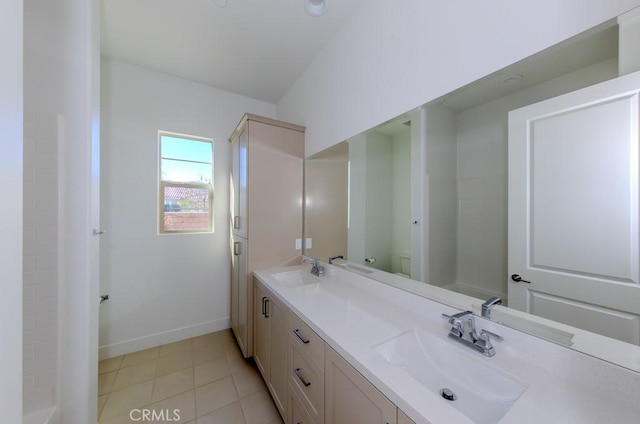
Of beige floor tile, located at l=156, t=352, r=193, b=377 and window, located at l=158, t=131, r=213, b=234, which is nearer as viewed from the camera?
beige floor tile, located at l=156, t=352, r=193, b=377

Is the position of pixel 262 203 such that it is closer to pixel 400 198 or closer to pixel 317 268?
pixel 317 268

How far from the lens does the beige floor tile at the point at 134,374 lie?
1.87m

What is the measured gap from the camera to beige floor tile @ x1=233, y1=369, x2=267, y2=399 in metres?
1.81

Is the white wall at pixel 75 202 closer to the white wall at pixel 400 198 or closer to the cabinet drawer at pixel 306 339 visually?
the cabinet drawer at pixel 306 339

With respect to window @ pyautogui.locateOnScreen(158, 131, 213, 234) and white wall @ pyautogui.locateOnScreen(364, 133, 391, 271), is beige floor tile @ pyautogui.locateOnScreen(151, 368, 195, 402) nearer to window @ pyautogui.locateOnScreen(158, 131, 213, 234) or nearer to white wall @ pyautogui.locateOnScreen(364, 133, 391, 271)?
window @ pyautogui.locateOnScreen(158, 131, 213, 234)

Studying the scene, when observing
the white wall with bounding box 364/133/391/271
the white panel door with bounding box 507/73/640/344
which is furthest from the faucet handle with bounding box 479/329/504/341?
the white wall with bounding box 364/133/391/271

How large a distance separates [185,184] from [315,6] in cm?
218

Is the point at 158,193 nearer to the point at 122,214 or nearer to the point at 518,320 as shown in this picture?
the point at 122,214

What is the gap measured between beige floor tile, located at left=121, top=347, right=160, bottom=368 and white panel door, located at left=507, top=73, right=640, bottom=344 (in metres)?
3.01

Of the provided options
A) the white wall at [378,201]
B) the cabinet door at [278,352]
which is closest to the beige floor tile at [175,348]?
the cabinet door at [278,352]

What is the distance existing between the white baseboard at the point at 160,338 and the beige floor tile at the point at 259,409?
1.20 meters

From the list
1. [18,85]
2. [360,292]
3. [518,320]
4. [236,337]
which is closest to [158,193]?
[236,337]

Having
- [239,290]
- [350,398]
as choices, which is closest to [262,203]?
[239,290]

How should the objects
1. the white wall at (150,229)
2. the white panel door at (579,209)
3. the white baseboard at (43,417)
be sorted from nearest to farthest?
1. the white panel door at (579,209)
2. the white baseboard at (43,417)
3. the white wall at (150,229)
